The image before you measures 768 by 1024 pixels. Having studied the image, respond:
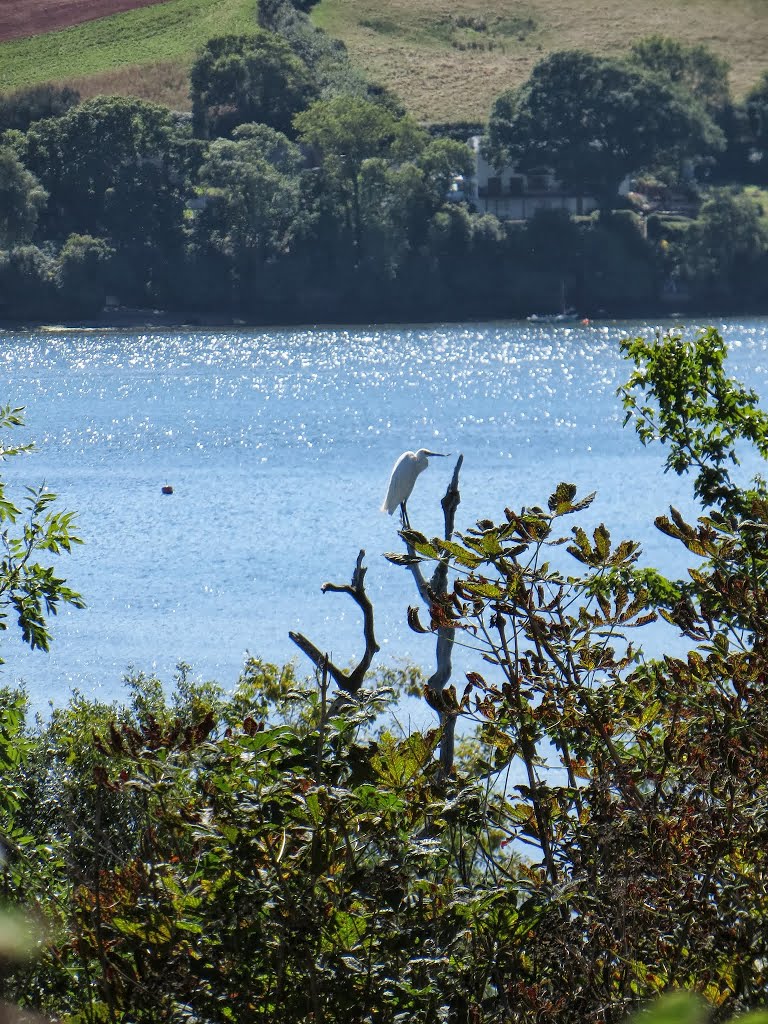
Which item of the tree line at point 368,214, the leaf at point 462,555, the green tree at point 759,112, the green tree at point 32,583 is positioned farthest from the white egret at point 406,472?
the green tree at point 759,112

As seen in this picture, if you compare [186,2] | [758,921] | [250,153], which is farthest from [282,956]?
[186,2]

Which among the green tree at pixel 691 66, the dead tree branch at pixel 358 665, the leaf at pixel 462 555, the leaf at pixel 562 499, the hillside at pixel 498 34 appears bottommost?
the dead tree branch at pixel 358 665

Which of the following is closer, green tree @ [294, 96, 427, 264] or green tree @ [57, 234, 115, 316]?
green tree @ [57, 234, 115, 316]

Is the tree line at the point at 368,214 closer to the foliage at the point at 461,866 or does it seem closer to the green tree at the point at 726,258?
the green tree at the point at 726,258

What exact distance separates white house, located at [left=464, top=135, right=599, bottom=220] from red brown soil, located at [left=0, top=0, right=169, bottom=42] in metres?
40.2

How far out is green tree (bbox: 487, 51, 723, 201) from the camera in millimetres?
76062

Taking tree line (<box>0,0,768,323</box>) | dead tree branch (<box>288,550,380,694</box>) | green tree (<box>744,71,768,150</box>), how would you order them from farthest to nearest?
green tree (<box>744,71,768,150</box>), tree line (<box>0,0,768,323</box>), dead tree branch (<box>288,550,380,694</box>)

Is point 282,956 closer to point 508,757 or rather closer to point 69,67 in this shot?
point 508,757

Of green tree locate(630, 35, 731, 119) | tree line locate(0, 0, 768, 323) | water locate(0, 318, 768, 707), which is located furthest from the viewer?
green tree locate(630, 35, 731, 119)

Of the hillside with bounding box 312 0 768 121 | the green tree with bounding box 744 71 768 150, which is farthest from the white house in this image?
the hillside with bounding box 312 0 768 121

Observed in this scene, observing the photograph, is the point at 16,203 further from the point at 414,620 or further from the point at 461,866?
the point at 461,866

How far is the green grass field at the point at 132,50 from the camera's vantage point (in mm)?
92562

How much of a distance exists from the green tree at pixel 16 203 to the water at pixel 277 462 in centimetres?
818

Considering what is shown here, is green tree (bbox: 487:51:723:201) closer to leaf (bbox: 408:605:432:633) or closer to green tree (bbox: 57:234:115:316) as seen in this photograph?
green tree (bbox: 57:234:115:316)
